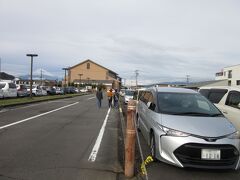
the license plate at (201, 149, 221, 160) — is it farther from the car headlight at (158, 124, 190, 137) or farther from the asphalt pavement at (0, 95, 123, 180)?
the asphalt pavement at (0, 95, 123, 180)

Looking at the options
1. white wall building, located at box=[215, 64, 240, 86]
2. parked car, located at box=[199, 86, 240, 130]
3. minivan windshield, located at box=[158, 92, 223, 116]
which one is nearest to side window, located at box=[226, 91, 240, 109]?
parked car, located at box=[199, 86, 240, 130]

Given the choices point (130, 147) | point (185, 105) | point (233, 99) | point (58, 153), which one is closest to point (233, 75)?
point (233, 99)

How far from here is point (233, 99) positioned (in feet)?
32.3

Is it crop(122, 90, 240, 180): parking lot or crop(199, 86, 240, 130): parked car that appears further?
crop(199, 86, 240, 130): parked car

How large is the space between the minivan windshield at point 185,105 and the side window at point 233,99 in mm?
1482

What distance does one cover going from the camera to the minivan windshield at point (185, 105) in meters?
7.70

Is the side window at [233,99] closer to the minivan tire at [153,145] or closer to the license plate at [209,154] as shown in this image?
the minivan tire at [153,145]

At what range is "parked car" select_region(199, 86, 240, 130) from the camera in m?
9.16

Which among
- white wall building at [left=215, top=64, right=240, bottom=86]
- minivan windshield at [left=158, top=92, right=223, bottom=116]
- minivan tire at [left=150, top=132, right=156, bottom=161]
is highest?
white wall building at [left=215, top=64, right=240, bottom=86]

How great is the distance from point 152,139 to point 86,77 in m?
129

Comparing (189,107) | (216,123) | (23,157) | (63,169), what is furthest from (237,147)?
(23,157)

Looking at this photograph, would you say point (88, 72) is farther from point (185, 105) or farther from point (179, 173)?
point (179, 173)

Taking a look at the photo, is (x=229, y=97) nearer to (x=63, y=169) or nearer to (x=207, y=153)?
(x=207, y=153)

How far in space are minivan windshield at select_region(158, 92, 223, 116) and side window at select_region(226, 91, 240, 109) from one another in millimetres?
1482
